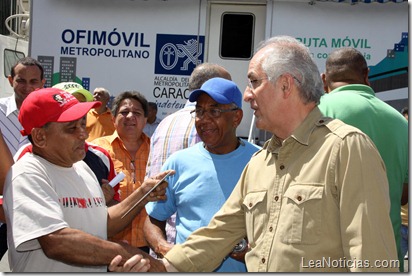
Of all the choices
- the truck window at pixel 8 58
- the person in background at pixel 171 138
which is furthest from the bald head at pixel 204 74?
the truck window at pixel 8 58

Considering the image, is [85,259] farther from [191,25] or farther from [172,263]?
[191,25]

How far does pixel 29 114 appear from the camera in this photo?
11.7ft

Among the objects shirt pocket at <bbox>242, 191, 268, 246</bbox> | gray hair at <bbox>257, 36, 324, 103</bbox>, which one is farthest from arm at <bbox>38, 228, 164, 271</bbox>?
gray hair at <bbox>257, 36, 324, 103</bbox>

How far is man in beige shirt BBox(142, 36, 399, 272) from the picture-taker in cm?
267

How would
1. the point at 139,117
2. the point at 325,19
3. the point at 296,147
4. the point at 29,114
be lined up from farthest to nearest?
the point at 325,19 < the point at 139,117 < the point at 29,114 < the point at 296,147

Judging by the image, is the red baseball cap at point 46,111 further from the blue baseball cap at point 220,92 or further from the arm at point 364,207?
the arm at point 364,207

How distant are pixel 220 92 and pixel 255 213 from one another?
4.43 ft

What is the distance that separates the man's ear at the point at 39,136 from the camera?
3.54 m

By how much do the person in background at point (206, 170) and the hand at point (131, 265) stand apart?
2.14 feet

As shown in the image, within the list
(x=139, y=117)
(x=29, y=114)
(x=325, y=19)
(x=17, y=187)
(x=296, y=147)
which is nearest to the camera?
(x=296, y=147)

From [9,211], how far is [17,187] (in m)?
0.12

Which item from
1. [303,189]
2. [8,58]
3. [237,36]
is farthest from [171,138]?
[8,58]

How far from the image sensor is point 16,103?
19.9 feet

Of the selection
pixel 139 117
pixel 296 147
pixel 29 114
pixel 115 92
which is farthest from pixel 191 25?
pixel 296 147
